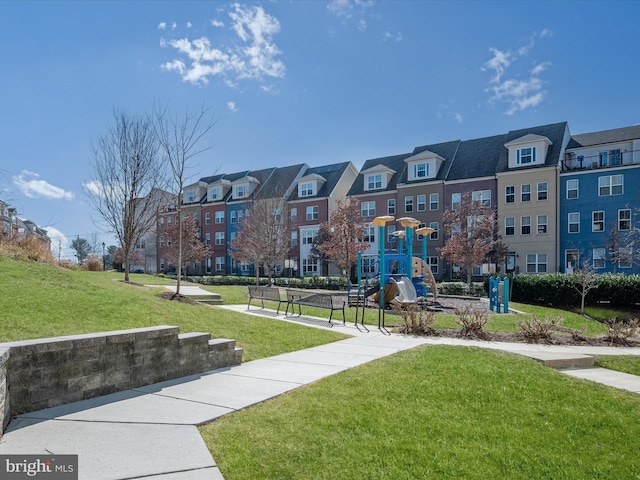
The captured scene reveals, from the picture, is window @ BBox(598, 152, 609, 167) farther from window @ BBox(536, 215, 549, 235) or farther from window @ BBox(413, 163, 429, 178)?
window @ BBox(413, 163, 429, 178)

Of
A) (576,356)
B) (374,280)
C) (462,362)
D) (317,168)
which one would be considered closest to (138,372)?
(462,362)

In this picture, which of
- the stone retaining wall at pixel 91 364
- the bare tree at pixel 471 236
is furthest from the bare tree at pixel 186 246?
the stone retaining wall at pixel 91 364

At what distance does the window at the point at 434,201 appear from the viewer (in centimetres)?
3869

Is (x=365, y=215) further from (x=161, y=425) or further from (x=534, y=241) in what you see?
(x=161, y=425)

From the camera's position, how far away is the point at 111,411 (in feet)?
14.7

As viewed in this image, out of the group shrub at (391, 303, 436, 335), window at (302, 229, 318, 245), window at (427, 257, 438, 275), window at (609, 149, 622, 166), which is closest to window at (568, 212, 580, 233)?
window at (609, 149, 622, 166)

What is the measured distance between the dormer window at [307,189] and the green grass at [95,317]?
36.2 metres

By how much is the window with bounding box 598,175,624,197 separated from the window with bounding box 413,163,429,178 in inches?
528

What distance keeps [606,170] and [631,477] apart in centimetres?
3532

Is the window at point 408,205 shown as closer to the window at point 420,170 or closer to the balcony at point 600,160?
the window at point 420,170

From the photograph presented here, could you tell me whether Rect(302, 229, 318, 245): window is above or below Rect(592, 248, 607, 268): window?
above

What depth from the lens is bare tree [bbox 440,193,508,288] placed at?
1206 inches

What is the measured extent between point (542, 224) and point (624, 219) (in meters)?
5.33

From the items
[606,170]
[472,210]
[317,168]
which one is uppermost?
[317,168]
